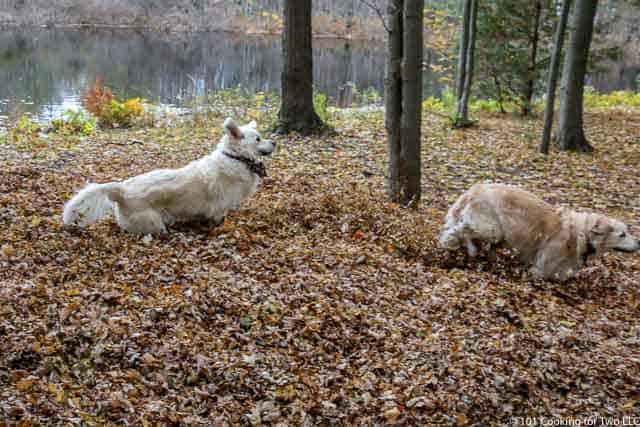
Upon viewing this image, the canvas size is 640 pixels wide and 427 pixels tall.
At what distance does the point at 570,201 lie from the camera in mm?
8398

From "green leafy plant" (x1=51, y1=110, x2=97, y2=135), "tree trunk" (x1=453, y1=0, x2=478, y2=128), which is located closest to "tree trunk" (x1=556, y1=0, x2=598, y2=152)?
"tree trunk" (x1=453, y1=0, x2=478, y2=128)

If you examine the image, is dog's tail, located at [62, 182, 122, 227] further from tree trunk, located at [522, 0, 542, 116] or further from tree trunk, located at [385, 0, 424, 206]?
tree trunk, located at [522, 0, 542, 116]

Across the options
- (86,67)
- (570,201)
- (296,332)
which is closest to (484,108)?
(570,201)

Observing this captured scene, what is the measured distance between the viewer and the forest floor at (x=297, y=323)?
373 cm

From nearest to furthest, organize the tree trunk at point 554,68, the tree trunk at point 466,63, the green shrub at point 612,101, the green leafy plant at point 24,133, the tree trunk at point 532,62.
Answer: the tree trunk at point 554,68 < the green leafy plant at point 24,133 < the tree trunk at point 466,63 < the tree trunk at point 532,62 < the green shrub at point 612,101

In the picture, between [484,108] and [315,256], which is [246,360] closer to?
[315,256]

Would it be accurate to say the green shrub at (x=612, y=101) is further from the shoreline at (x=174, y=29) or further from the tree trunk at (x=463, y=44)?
the shoreline at (x=174, y=29)

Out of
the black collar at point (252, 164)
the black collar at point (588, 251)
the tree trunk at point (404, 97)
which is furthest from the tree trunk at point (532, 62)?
the black collar at point (252, 164)

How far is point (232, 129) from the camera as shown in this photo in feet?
21.1

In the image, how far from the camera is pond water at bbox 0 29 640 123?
20.2 meters

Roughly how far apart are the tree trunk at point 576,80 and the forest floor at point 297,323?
4387mm

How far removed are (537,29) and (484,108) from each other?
2950 mm

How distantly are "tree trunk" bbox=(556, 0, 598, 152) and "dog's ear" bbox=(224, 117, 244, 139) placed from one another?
26.0 feet

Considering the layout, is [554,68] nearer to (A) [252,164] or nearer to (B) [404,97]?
(B) [404,97]
